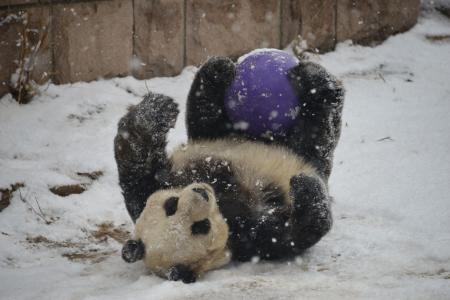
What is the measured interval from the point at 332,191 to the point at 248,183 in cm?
115

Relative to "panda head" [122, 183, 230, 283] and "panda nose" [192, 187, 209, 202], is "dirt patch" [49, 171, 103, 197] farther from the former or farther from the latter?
"panda nose" [192, 187, 209, 202]

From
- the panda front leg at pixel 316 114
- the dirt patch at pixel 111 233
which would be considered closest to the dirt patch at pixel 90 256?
the dirt patch at pixel 111 233

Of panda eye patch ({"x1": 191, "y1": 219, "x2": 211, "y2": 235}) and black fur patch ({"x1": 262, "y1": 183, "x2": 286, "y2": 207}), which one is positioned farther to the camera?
black fur patch ({"x1": 262, "y1": 183, "x2": 286, "y2": 207})

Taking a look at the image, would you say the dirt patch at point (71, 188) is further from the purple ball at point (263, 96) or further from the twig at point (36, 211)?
the purple ball at point (263, 96)

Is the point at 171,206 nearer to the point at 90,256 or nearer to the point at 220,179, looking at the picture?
the point at 220,179

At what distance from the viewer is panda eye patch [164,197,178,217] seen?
2.98 meters

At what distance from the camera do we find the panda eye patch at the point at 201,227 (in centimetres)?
295

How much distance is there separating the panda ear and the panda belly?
39 cm

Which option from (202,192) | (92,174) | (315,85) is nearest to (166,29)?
(92,174)

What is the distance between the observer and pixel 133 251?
2947mm

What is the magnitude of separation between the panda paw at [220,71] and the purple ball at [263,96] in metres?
0.04

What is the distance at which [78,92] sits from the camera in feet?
16.7

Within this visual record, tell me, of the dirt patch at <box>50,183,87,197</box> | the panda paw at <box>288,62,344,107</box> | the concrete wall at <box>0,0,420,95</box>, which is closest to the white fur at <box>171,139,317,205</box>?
the panda paw at <box>288,62,344,107</box>

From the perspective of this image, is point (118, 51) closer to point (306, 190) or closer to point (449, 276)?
point (306, 190)
